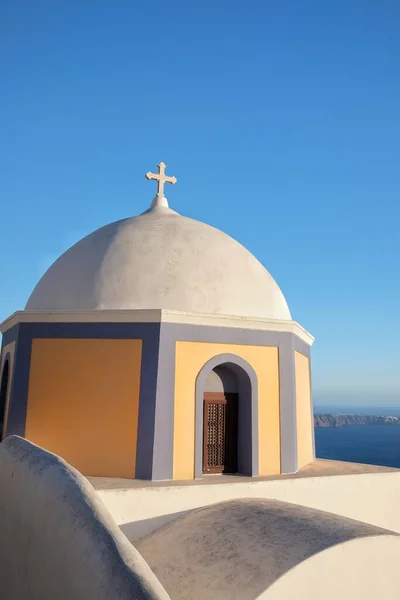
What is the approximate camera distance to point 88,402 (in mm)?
7293

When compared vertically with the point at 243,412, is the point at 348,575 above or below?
below

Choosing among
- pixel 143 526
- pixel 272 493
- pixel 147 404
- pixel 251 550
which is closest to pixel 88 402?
pixel 147 404

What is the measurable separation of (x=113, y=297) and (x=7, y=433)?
263cm

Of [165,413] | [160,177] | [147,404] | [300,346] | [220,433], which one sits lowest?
[220,433]

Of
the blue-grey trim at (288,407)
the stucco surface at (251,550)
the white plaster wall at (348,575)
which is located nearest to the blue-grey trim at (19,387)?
the stucco surface at (251,550)

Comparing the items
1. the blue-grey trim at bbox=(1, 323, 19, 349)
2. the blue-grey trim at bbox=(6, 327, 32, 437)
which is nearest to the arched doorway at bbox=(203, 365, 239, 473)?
the blue-grey trim at bbox=(6, 327, 32, 437)

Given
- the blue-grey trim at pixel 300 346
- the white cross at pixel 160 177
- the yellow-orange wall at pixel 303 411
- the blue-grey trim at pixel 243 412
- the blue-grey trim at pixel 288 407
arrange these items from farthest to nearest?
1. the white cross at pixel 160 177
2. the yellow-orange wall at pixel 303 411
3. the blue-grey trim at pixel 300 346
4. the blue-grey trim at pixel 288 407
5. the blue-grey trim at pixel 243 412

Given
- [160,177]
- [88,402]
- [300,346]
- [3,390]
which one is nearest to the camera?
[88,402]

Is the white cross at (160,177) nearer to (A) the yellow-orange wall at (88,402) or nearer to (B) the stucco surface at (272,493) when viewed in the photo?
(A) the yellow-orange wall at (88,402)

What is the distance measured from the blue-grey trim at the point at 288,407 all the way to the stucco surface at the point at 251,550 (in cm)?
178

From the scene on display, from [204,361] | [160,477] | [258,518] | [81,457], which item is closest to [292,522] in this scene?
[258,518]

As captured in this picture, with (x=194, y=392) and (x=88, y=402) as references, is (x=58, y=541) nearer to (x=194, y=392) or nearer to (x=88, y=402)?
(x=88, y=402)

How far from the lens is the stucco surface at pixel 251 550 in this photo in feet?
14.9

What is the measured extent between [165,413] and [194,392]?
56 cm
